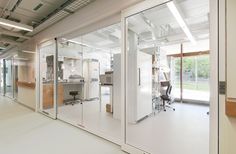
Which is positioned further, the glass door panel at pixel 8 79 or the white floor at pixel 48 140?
the glass door panel at pixel 8 79

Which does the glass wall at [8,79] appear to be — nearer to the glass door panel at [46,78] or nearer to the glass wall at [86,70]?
the glass wall at [86,70]

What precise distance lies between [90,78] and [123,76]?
5.56 metres

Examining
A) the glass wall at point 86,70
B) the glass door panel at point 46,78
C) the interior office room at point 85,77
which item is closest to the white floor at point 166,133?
the interior office room at point 85,77

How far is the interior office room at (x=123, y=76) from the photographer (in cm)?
176

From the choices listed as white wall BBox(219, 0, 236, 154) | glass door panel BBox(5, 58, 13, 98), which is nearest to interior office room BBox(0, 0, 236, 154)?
white wall BBox(219, 0, 236, 154)

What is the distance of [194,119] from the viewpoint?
477 centimetres

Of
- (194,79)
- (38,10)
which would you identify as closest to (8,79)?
(38,10)

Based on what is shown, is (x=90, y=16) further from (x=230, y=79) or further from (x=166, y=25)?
(x=166, y=25)

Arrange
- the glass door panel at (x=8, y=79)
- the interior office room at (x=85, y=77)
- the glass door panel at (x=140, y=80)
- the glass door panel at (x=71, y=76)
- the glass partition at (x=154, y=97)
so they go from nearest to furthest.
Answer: the glass partition at (x=154, y=97) → the glass door panel at (x=140, y=80) → the interior office room at (x=85, y=77) → the glass door panel at (x=71, y=76) → the glass door panel at (x=8, y=79)

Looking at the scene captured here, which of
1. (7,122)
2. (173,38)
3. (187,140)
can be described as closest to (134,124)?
(187,140)

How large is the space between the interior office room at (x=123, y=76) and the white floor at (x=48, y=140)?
0.02 m

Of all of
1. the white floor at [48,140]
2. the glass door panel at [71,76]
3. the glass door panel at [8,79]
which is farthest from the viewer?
the glass door panel at [8,79]

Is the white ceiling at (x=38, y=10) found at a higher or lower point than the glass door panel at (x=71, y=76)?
higher

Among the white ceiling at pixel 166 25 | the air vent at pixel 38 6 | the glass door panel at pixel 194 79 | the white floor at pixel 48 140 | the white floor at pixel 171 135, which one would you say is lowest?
the white floor at pixel 171 135
